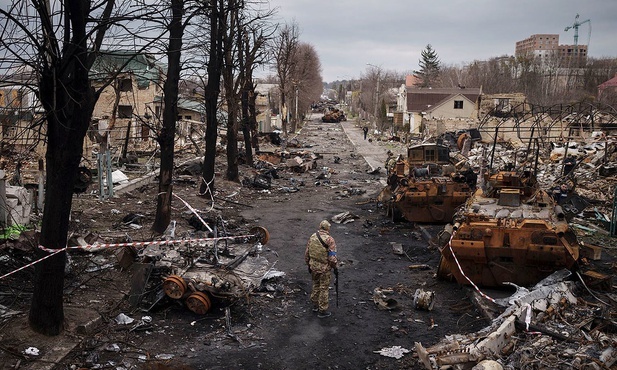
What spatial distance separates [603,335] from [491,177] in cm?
657

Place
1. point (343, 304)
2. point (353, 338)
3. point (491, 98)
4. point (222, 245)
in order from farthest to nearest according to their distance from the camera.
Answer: point (491, 98) → point (222, 245) → point (343, 304) → point (353, 338)

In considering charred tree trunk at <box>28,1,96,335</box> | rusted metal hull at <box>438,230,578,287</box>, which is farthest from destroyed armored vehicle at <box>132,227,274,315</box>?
rusted metal hull at <box>438,230,578,287</box>

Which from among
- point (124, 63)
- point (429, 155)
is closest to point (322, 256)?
point (124, 63)

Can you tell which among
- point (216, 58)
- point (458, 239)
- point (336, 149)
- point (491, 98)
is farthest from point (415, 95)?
point (458, 239)

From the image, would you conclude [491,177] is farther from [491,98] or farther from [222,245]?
[491,98]

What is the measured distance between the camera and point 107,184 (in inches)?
637

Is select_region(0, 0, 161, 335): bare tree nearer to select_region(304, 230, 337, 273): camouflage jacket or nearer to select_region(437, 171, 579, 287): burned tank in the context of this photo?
select_region(304, 230, 337, 273): camouflage jacket

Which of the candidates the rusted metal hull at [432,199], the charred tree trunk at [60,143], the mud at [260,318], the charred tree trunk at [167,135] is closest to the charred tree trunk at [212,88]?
the mud at [260,318]

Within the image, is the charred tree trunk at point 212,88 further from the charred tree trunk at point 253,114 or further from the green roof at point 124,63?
the charred tree trunk at point 253,114

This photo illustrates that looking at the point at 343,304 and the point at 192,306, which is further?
the point at 343,304

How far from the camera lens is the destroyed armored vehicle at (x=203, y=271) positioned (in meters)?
8.40

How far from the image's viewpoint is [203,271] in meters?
8.70

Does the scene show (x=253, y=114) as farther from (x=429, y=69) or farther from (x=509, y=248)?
(x=429, y=69)

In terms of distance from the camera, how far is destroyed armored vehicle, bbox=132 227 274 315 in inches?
331
